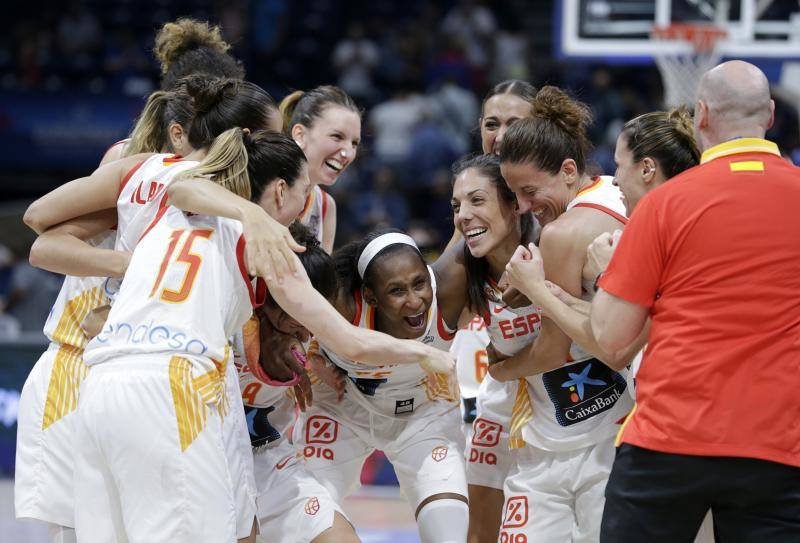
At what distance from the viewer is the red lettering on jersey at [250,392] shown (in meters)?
4.67

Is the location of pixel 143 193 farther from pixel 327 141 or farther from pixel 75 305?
pixel 327 141

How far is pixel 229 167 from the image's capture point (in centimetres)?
380

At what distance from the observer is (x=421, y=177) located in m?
13.0

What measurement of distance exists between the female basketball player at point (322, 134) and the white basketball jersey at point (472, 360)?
1.05 metres

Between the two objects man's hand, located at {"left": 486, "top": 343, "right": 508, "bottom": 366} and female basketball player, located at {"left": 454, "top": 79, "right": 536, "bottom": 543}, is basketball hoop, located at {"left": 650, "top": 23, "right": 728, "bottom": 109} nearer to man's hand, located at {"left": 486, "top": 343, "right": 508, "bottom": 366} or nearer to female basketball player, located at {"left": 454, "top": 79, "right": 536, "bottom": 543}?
female basketball player, located at {"left": 454, "top": 79, "right": 536, "bottom": 543}

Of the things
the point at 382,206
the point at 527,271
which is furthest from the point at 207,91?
the point at 382,206

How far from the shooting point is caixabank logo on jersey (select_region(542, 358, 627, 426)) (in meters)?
4.40

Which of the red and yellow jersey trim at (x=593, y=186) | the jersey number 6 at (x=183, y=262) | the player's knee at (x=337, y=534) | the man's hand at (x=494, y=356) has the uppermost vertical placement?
the red and yellow jersey trim at (x=593, y=186)

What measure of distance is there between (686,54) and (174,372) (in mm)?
6318

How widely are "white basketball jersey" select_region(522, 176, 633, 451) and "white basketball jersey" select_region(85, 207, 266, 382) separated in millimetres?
1434

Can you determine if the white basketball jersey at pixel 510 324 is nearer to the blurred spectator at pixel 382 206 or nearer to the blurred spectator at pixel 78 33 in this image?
the blurred spectator at pixel 382 206

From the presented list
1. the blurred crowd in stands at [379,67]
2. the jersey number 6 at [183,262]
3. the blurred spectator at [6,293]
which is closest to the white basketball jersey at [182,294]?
the jersey number 6 at [183,262]

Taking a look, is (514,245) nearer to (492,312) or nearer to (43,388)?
(492,312)

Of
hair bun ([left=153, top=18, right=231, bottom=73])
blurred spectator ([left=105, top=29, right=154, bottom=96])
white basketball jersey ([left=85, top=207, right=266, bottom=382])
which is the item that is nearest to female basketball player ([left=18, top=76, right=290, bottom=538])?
white basketball jersey ([left=85, top=207, right=266, bottom=382])
